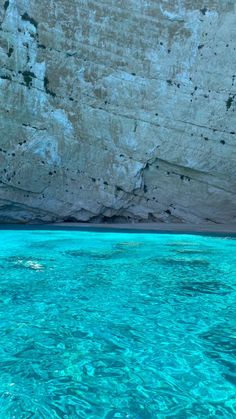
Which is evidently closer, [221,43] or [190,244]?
[190,244]

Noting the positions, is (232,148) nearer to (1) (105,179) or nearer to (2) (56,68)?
(1) (105,179)

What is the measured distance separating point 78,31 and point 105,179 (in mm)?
5712

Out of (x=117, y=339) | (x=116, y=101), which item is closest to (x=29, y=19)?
(x=116, y=101)

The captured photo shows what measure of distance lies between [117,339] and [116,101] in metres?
13.1

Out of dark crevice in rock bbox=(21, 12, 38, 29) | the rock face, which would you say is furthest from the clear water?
dark crevice in rock bbox=(21, 12, 38, 29)

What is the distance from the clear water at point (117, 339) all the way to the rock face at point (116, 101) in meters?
8.69

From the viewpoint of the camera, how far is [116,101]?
51.8 ft

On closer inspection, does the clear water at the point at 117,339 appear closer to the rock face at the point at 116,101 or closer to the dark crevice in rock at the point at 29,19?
the rock face at the point at 116,101

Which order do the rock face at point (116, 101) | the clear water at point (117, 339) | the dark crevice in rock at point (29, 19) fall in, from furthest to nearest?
the rock face at point (116, 101), the dark crevice in rock at point (29, 19), the clear water at point (117, 339)

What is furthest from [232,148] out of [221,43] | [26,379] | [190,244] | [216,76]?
[26,379]

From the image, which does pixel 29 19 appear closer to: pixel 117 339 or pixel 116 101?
pixel 116 101

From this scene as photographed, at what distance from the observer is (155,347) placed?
3.62 m

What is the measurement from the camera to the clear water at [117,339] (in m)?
2.75

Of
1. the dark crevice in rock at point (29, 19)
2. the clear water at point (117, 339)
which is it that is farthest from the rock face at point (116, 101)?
the clear water at point (117, 339)
